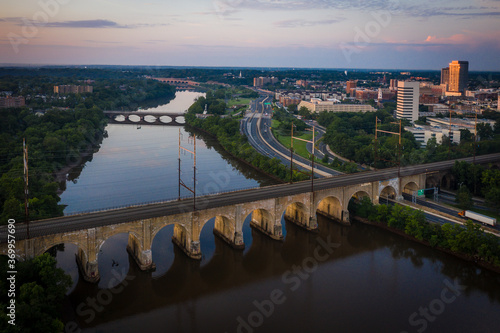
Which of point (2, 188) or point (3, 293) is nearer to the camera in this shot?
point (3, 293)

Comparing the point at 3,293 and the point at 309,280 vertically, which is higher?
the point at 3,293

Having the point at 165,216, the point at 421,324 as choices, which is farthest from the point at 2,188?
the point at 421,324

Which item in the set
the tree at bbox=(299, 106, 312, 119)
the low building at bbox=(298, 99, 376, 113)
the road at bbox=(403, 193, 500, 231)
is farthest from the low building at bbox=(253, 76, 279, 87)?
the road at bbox=(403, 193, 500, 231)

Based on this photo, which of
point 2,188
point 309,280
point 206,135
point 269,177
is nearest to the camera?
point 309,280

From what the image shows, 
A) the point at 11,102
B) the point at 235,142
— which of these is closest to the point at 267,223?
the point at 235,142

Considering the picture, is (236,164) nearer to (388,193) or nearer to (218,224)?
(388,193)

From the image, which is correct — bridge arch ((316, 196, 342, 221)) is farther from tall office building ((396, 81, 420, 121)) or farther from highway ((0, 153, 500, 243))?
tall office building ((396, 81, 420, 121))

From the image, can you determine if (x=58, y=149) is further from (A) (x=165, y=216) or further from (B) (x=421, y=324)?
(B) (x=421, y=324)
